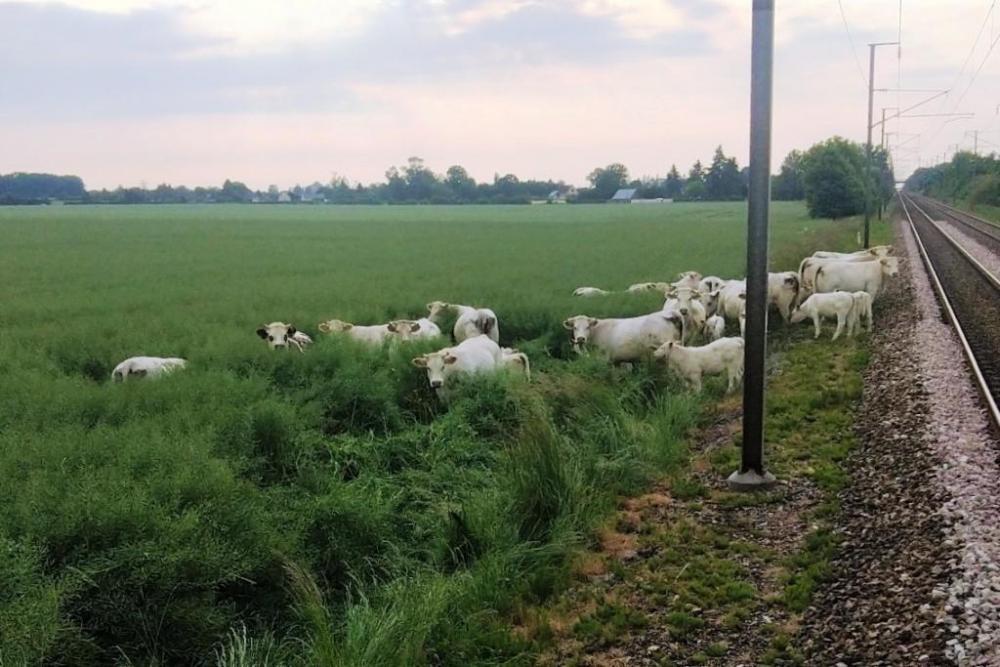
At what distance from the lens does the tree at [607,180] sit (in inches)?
6038

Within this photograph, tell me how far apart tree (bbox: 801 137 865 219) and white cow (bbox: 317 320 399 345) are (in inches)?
2402

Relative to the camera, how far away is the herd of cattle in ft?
42.1

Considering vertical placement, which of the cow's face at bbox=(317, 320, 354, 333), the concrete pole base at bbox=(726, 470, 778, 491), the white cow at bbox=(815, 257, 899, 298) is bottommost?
the concrete pole base at bbox=(726, 470, 778, 491)

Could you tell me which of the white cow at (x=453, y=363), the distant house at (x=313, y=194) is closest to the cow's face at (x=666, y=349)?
the white cow at (x=453, y=363)

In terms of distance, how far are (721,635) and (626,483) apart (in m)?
3.11

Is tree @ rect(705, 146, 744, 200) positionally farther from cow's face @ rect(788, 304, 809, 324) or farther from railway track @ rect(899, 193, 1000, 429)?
cow's face @ rect(788, 304, 809, 324)

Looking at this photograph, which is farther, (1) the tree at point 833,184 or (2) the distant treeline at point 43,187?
(2) the distant treeline at point 43,187

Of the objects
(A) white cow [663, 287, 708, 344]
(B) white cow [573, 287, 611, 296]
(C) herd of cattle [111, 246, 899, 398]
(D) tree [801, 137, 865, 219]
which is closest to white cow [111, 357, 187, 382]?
(C) herd of cattle [111, 246, 899, 398]

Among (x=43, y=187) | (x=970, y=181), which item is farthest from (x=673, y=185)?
(x=43, y=187)

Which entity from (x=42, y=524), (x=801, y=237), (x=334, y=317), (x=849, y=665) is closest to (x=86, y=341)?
(x=334, y=317)

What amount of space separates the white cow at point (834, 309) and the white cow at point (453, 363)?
7.28 meters

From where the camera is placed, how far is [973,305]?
18.7 meters

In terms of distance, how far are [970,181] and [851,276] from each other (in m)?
82.9

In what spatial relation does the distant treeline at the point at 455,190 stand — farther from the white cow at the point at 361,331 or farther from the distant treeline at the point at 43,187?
the white cow at the point at 361,331
